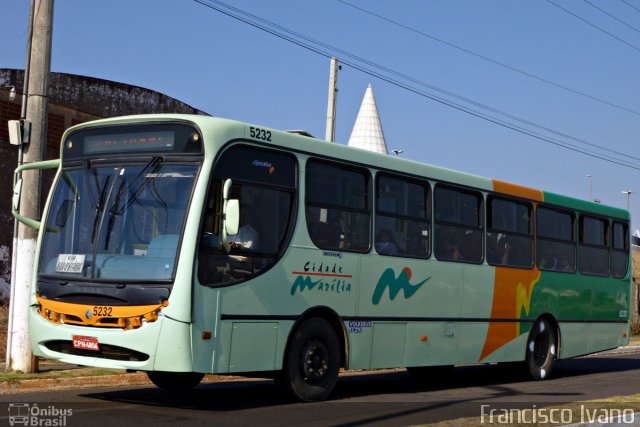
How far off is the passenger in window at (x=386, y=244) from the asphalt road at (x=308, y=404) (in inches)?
77.5

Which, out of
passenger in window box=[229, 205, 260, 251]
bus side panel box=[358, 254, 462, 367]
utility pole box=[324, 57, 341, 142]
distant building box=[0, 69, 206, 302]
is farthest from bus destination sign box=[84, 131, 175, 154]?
utility pole box=[324, 57, 341, 142]

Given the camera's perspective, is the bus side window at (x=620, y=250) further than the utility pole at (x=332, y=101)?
No

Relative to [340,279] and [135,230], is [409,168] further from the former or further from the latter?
[135,230]

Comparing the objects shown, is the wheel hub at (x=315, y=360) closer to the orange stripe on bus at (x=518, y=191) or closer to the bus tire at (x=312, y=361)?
the bus tire at (x=312, y=361)

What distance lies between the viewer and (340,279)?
12344mm

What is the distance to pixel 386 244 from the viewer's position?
13266 mm

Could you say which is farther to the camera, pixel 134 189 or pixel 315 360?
pixel 315 360

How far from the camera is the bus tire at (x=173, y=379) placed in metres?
12.4

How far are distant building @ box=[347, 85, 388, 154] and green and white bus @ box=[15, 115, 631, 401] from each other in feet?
90.4

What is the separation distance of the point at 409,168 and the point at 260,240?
11.3 ft

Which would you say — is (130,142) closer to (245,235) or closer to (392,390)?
(245,235)

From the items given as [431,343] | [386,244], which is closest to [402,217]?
[386,244]

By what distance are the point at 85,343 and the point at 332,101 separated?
1766 cm

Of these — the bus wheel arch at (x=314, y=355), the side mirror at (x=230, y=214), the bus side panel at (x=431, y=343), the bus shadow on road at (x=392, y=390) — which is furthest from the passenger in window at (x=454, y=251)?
the side mirror at (x=230, y=214)
